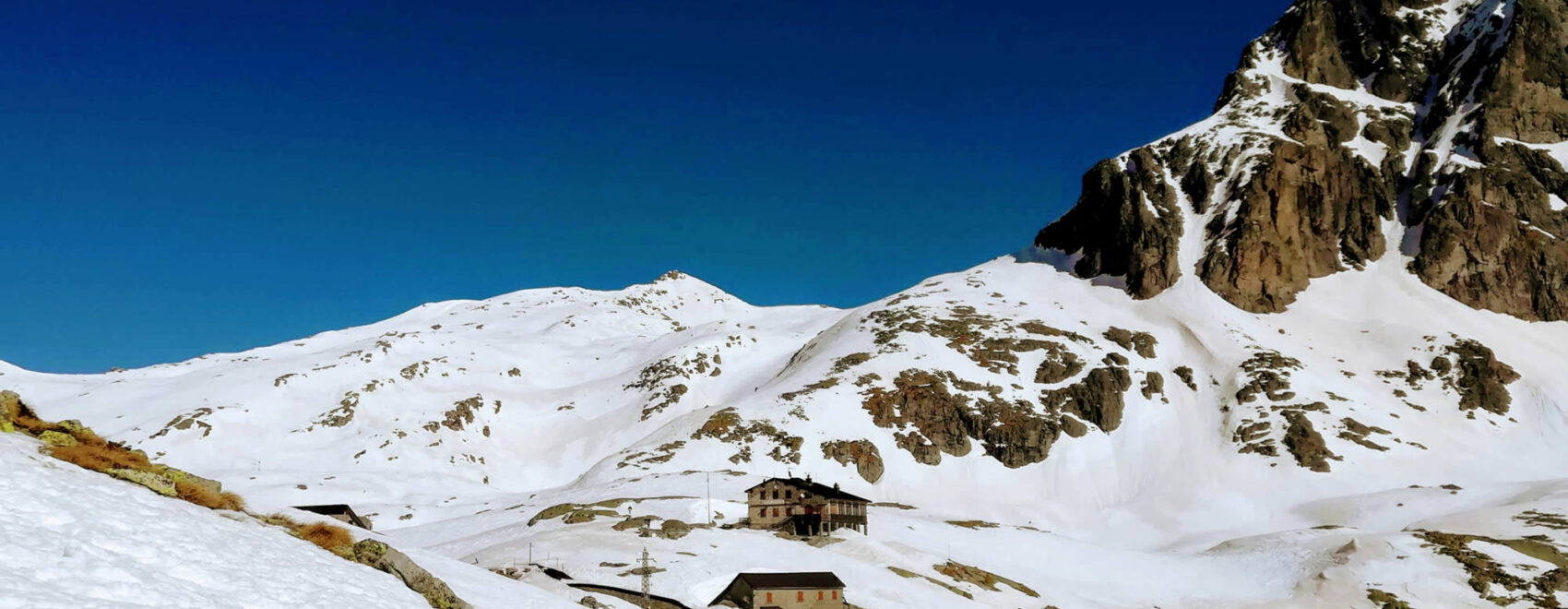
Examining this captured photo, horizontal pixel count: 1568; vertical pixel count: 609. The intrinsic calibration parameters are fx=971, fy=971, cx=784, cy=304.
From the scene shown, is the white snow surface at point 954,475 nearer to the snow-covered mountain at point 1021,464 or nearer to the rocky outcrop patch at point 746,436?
the snow-covered mountain at point 1021,464

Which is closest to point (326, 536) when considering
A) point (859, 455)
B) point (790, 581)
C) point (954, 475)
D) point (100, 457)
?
point (100, 457)

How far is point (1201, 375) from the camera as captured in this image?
193125 mm

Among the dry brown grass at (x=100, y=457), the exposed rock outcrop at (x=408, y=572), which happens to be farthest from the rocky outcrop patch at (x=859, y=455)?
the dry brown grass at (x=100, y=457)

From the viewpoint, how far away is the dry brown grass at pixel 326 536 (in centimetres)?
2177

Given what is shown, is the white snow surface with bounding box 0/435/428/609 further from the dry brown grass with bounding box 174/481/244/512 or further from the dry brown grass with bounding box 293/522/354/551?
the dry brown grass with bounding box 174/481/244/512

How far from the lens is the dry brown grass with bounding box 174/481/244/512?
21163 mm

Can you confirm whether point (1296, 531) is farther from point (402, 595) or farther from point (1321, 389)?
point (402, 595)

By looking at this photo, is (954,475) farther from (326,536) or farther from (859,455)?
(326,536)

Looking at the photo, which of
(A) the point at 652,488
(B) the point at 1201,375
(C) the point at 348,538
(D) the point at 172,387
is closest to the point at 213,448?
(D) the point at 172,387

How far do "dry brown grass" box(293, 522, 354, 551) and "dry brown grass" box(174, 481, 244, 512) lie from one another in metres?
1.50

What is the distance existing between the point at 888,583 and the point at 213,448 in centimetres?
13053

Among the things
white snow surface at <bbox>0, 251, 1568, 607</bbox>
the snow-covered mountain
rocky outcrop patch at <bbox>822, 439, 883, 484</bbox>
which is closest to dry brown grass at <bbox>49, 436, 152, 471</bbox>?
white snow surface at <bbox>0, 251, 1568, 607</bbox>

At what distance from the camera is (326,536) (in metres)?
22.3

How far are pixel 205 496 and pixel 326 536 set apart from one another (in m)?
2.65
